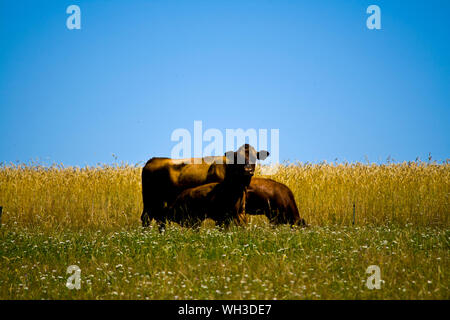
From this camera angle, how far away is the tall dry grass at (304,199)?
15828 mm

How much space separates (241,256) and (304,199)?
884 centimetres

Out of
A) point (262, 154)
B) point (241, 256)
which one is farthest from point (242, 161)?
point (241, 256)

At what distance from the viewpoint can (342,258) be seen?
8352 mm

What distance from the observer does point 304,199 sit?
1673 cm

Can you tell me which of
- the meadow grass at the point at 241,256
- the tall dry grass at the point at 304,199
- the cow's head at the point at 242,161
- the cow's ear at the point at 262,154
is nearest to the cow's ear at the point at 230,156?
the cow's head at the point at 242,161

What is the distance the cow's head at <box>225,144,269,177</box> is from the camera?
35.5 ft

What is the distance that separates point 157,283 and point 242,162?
469 cm

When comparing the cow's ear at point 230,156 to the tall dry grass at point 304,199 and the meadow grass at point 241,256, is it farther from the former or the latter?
the tall dry grass at point 304,199

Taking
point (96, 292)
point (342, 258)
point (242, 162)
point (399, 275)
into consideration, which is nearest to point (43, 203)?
point (242, 162)

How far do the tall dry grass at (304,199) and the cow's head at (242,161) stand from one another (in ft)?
15.4
